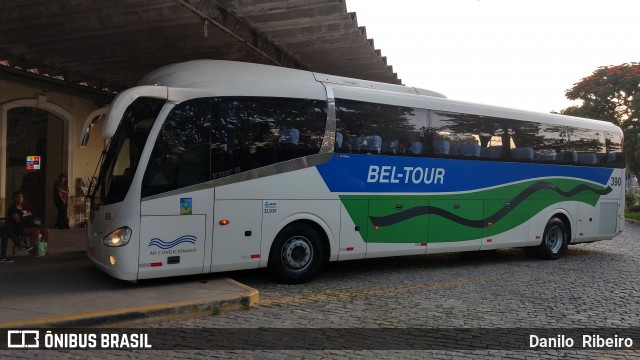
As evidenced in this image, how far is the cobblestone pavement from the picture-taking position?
5.33 meters

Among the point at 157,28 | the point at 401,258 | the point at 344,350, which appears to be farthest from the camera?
the point at 401,258

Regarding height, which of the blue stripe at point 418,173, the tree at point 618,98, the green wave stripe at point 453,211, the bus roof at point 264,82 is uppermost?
the tree at point 618,98

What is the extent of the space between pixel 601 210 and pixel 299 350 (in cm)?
1061

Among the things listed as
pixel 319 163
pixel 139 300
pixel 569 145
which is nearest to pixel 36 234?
pixel 139 300

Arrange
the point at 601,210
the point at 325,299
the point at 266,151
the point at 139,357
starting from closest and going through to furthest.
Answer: the point at 139,357, the point at 325,299, the point at 266,151, the point at 601,210

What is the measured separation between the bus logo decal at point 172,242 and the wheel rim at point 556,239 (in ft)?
28.4

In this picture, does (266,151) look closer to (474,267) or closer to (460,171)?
(460,171)

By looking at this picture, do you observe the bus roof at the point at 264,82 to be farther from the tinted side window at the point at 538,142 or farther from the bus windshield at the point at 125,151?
the tinted side window at the point at 538,142

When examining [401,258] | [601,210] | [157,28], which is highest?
[157,28]

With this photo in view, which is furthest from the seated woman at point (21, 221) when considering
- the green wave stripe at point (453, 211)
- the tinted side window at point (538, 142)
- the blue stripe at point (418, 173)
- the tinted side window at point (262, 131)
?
the tinted side window at point (538, 142)

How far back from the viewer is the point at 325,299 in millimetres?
7340

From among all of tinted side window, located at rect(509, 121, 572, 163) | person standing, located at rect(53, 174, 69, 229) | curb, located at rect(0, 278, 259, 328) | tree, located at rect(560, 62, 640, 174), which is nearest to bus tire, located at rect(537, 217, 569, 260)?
tinted side window, located at rect(509, 121, 572, 163)

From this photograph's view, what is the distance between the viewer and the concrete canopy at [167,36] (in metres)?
9.55

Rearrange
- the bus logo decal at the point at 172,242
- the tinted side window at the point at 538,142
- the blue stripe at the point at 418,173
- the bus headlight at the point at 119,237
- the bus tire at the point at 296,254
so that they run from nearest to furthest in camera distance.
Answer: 1. the bus headlight at the point at 119,237
2. the bus logo decal at the point at 172,242
3. the bus tire at the point at 296,254
4. the blue stripe at the point at 418,173
5. the tinted side window at the point at 538,142
